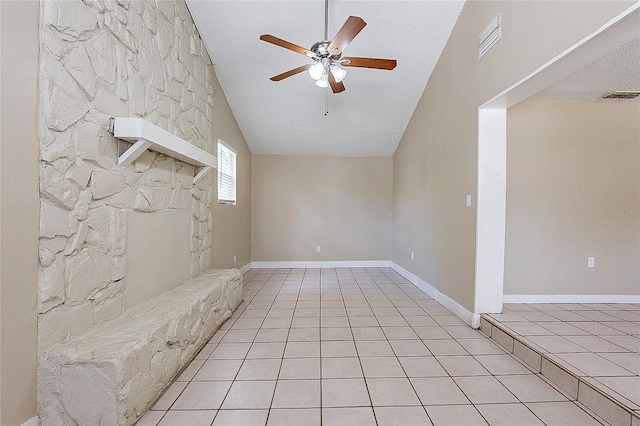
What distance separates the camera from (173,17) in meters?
2.89

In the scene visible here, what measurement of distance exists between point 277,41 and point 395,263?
4566 mm

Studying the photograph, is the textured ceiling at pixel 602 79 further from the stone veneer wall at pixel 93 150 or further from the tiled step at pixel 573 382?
the stone veneer wall at pixel 93 150

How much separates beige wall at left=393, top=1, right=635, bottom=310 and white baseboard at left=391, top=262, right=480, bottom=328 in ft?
0.21

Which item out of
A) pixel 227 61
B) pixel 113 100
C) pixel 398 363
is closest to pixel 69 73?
pixel 113 100

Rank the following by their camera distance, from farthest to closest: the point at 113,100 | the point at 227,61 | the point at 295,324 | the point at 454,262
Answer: the point at 227,61 → the point at 454,262 → the point at 295,324 → the point at 113,100

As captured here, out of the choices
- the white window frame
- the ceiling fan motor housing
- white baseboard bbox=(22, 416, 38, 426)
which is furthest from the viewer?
the white window frame

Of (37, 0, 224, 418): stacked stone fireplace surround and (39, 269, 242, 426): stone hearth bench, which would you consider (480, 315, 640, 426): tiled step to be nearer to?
(39, 269, 242, 426): stone hearth bench

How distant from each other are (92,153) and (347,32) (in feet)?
6.59

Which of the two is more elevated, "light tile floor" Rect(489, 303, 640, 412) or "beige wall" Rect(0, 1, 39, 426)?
"beige wall" Rect(0, 1, 39, 426)

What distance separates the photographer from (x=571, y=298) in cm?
341

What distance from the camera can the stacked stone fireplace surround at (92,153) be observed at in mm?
1569

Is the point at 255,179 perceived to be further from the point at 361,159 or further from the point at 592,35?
the point at 592,35

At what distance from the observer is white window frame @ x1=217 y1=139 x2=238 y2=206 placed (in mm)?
4353

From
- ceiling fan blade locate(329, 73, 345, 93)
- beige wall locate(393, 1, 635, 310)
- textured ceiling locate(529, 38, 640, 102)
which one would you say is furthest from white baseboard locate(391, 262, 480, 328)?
ceiling fan blade locate(329, 73, 345, 93)
